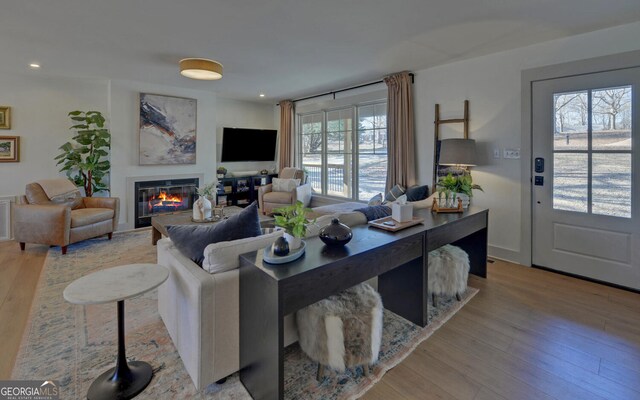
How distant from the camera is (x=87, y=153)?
5.04 meters

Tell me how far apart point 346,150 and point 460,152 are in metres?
2.60

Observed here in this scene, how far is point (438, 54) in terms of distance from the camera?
3.82m

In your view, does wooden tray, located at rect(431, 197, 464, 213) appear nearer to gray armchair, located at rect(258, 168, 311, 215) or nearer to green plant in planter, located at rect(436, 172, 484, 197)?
green plant in planter, located at rect(436, 172, 484, 197)

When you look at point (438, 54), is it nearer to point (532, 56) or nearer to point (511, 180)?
point (532, 56)

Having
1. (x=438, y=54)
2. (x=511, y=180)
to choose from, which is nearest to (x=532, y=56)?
(x=438, y=54)

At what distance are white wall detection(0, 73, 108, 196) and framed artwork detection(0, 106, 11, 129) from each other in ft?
0.14

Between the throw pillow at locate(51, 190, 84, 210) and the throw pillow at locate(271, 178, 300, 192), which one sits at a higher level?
the throw pillow at locate(271, 178, 300, 192)

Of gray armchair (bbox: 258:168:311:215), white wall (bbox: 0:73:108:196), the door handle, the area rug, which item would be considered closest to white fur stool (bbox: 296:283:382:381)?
the area rug

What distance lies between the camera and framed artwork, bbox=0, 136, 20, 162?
460 centimetres

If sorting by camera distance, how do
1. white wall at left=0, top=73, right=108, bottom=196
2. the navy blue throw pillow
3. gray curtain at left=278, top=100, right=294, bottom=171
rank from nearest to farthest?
the navy blue throw pillow → white wall at left=0, top=73, right=108, bottom=196 → gray curtain at left=278, top=100, right=294, bottom=171

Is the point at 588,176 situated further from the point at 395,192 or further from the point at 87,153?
the point at 87,153

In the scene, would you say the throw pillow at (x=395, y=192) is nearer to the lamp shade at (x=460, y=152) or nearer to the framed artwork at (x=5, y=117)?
the lamp shade at (x=460, y=152)

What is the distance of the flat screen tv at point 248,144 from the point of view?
6.66 metres

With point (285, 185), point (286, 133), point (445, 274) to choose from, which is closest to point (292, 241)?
point (445, 274)
